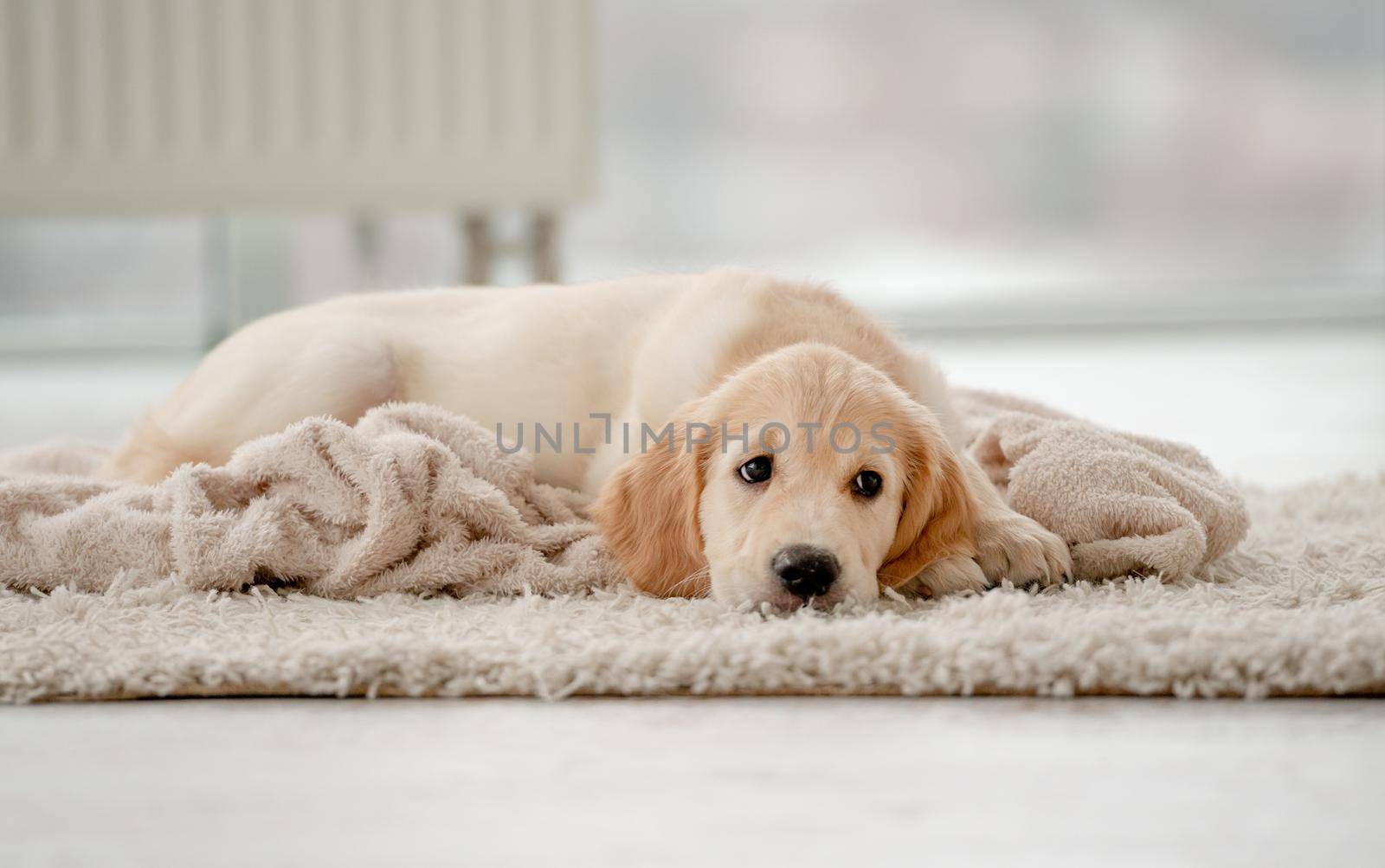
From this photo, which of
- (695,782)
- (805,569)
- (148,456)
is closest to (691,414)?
(805,569)

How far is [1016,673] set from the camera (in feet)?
4.31

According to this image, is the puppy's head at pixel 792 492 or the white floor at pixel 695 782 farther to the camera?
the puppy's head at pixel 792 492

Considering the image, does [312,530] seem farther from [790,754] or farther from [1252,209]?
[1252,209]

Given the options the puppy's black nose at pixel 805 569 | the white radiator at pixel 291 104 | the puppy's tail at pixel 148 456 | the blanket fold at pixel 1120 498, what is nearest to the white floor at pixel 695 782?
the puppy's black nose at pixel 805 569

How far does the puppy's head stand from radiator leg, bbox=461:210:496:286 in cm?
352

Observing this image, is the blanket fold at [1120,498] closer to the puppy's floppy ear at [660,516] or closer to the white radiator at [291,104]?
the puppy's floppy ear at [660,516]

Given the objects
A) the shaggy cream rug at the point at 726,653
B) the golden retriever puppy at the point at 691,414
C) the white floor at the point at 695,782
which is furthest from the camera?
the golden retriever puppy at the point at 691,414

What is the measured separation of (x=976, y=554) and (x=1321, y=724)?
600 millimetres

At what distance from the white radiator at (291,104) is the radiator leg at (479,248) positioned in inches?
7.0

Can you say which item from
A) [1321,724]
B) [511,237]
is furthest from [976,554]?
[511,237]

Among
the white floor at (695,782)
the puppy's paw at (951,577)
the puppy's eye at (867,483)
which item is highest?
the puppy's eye at (867,483)

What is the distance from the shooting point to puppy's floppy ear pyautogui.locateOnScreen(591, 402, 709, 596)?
1.76 metres

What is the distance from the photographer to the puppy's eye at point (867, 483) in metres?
1.69

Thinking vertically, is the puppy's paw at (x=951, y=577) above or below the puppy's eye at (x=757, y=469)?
below
